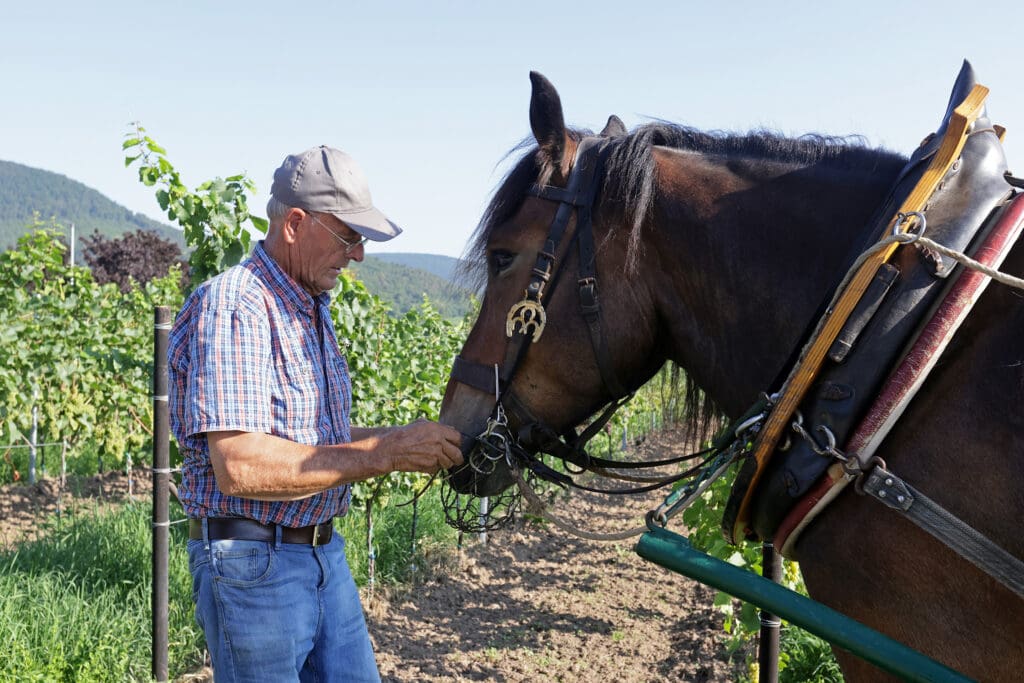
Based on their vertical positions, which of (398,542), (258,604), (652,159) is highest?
(652,159)

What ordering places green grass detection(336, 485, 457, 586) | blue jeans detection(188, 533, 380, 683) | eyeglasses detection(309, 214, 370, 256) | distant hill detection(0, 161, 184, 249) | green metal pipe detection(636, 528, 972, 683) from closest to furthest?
green metal pipe detection(636, 528, 972, 683)
blue jeans detection(188, 533, 380, 683)
eyeglasses detection(309, 214, 370, 256)
green grass detection(336, 485, 457, 586)
distant hill detection(0, 161, 184, 249)

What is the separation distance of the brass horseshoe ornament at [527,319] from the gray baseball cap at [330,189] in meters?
0.47

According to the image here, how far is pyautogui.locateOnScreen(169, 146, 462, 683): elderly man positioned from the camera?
1.83 m

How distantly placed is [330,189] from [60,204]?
207 meters

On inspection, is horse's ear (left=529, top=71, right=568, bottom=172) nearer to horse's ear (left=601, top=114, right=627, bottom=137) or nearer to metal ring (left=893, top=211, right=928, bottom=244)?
horse's ear (left=601, top=114, right=627, bottom=137)

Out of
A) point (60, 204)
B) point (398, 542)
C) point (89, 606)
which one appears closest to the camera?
point (89, 606)

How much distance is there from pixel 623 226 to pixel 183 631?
12.2 ft

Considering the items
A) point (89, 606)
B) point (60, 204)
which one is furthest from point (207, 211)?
point (60, 204)

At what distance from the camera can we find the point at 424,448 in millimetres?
1860

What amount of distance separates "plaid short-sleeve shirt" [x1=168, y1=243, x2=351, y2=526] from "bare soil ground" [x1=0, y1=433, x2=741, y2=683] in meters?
2.65

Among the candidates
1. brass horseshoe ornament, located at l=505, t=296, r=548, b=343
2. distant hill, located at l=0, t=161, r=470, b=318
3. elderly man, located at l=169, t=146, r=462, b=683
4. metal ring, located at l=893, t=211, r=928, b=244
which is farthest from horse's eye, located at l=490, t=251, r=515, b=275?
distant hill, located at l=0, t=161, r=470, b=318

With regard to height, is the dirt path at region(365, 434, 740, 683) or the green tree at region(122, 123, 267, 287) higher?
the green tree at region(122, 123, 267, 287)

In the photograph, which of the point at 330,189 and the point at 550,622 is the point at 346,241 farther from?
the point at 550,622

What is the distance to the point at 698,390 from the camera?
2.05m
